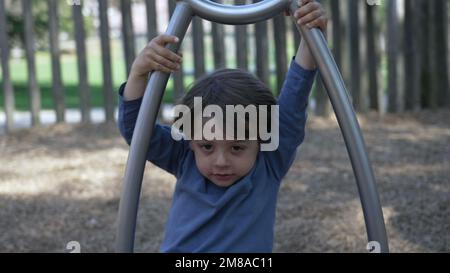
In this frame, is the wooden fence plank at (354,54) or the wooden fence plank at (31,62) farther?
the wooden fence plank at (354,54)

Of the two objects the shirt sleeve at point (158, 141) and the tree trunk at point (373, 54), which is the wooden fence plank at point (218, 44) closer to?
the tree trunk at point (373, 54)

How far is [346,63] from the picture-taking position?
5000 millimetres

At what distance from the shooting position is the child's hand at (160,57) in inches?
61.7

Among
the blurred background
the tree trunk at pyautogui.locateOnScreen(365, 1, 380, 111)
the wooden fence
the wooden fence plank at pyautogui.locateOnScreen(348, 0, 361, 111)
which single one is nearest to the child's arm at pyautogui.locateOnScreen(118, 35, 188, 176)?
the blurred background

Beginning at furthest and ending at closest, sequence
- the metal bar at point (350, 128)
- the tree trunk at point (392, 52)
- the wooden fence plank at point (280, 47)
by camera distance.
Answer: the tree trunk at point (392, 52), the wooden fence plank at point (280, 47), the metal bar at point (350, 128)

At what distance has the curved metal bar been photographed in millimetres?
1599

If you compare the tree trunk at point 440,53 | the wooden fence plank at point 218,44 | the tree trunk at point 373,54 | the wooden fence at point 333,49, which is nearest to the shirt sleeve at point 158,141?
the wooden fence at point 333,49

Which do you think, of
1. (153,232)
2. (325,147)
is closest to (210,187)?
(153,232)

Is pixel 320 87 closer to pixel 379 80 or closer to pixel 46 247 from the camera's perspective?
pixel 379 80

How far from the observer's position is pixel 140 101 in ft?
5.56

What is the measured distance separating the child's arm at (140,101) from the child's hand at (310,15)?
0.97 feet

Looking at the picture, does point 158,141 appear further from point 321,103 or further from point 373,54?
point 373,54

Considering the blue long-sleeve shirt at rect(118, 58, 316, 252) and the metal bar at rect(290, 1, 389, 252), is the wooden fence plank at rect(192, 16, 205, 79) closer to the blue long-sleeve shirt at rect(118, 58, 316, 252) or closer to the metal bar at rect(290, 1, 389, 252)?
the blue long-sleeve shirt at rect(118, 58, 316, 252)
